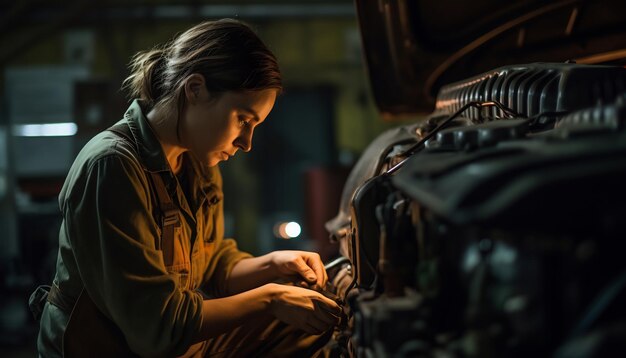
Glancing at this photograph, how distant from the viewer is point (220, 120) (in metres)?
1.81

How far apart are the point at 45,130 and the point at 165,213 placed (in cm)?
537

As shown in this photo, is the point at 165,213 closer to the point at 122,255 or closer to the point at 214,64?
the point at 122,255

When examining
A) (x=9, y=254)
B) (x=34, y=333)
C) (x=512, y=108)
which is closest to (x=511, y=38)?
(x=512, y=108)

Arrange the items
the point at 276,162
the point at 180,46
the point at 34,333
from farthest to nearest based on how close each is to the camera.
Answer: the point at 276,162
the point at 34,333
the point at 180,46

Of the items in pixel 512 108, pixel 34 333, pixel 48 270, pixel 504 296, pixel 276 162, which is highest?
pixel 512 108

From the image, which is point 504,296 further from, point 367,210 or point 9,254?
point 9,254

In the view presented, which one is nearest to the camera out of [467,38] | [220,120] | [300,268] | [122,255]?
[122,255]

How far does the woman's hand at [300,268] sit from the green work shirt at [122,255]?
0.39 meters

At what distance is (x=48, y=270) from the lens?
229 inches

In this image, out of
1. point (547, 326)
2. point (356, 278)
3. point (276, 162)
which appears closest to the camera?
point (547, 326)

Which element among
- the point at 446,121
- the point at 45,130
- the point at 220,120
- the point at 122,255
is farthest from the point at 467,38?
the point at 45,130

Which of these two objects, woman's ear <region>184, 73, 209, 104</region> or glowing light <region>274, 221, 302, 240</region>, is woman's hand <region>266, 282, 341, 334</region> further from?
glowing light <region>274, 221, 302, 240</region>

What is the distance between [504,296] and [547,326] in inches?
3.3

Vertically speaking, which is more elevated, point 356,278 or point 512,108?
point 512,108
